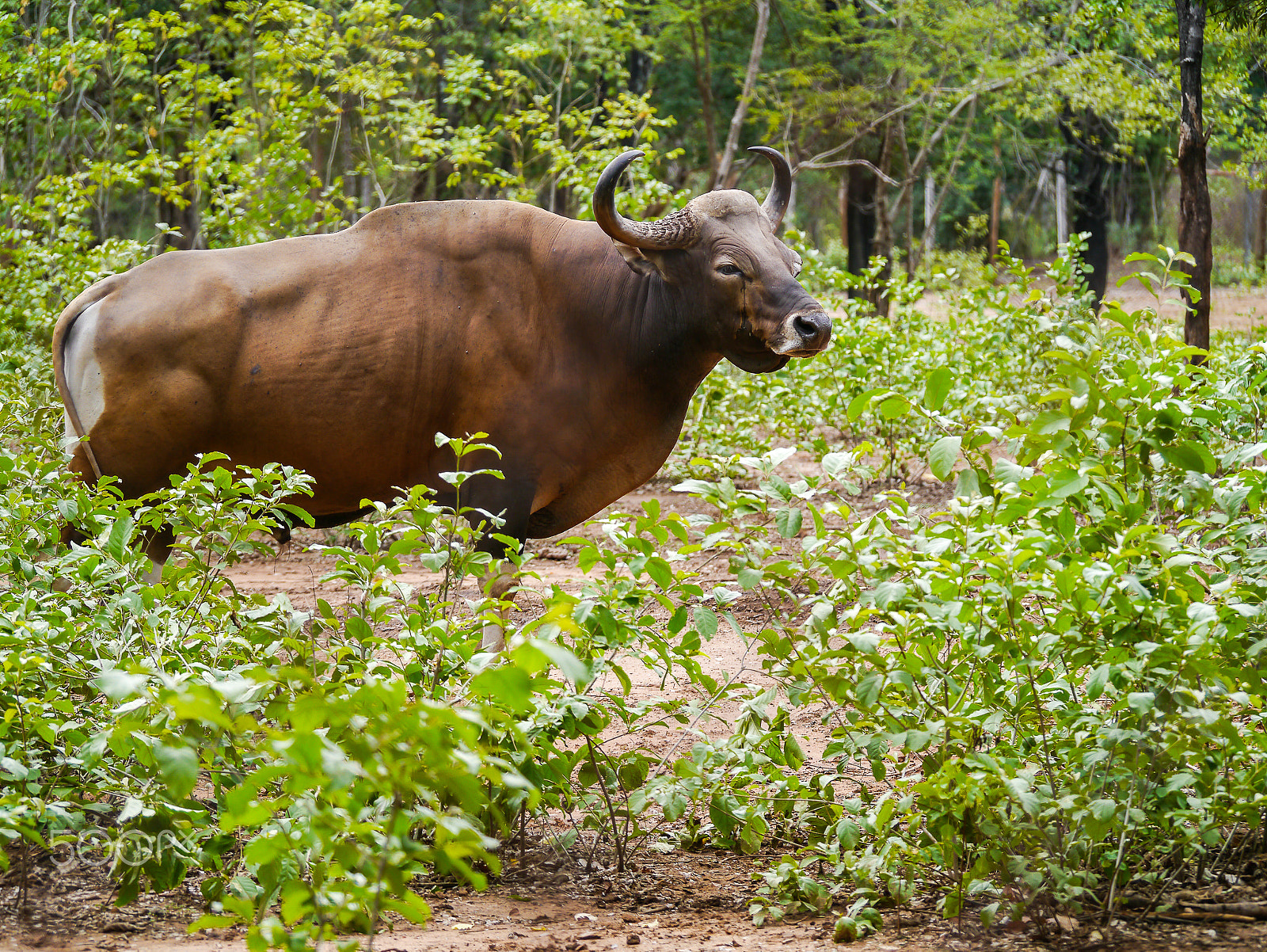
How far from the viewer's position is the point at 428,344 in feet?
16.2

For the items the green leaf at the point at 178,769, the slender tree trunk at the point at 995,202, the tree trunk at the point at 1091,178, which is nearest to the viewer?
the green leaf at the point at 178,769

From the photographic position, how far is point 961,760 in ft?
8.72

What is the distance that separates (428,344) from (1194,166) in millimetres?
6387

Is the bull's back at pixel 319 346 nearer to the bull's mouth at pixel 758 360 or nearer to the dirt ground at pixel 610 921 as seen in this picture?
the bull's mouth at pixel 758 360

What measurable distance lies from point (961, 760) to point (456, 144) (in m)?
8.92

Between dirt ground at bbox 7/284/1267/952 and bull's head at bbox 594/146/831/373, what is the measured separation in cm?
192

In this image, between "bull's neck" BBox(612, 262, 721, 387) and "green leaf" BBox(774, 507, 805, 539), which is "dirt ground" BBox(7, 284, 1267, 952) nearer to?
"green leaf" BBox(774, 507, 805, 539)

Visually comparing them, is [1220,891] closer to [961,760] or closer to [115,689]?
[961,760]

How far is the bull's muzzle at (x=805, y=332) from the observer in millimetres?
4508

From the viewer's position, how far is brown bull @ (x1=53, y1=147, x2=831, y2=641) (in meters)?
4.79

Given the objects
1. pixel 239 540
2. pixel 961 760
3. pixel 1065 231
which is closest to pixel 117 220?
pixel 1065 231

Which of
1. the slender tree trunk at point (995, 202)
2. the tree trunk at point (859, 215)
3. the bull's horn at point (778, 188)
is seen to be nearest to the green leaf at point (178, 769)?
the bull's horn at point (778, 188)

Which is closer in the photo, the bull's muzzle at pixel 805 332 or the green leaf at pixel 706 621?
the green leaf at pixel 706 621

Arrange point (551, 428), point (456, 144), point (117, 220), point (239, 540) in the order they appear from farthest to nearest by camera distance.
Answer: point (117, 220) < point (456, 144) < point (551, 428) < point (239, 540)
